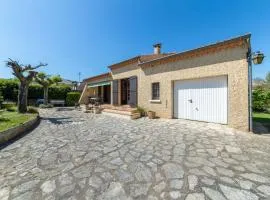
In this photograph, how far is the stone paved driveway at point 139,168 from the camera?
3283 mm

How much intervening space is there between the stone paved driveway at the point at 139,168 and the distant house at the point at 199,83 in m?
2.43

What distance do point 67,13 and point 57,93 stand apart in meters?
20.4

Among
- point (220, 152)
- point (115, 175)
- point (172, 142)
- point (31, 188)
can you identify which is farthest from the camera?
point (172, 142)

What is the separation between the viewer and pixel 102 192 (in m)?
3.31

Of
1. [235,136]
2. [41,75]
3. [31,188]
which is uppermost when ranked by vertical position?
[41,75]

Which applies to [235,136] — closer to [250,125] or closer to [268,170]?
[250,125]

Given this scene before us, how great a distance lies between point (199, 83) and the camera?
10.2 meters

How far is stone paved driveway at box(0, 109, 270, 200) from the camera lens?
3.28 meters

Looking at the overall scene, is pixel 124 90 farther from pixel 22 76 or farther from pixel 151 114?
pixel 22 76

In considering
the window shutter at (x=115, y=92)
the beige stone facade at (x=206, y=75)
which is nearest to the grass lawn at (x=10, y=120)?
the window shutter at (x=115, y=92)

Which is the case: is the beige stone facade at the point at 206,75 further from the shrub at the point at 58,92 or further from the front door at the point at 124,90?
the shrub at the point at 58,92

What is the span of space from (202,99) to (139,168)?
7.41 metres

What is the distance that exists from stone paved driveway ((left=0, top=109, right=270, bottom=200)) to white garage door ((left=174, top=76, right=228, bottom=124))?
2.50 metres

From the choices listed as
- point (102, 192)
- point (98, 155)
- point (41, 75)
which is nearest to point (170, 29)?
point (98, 155)
